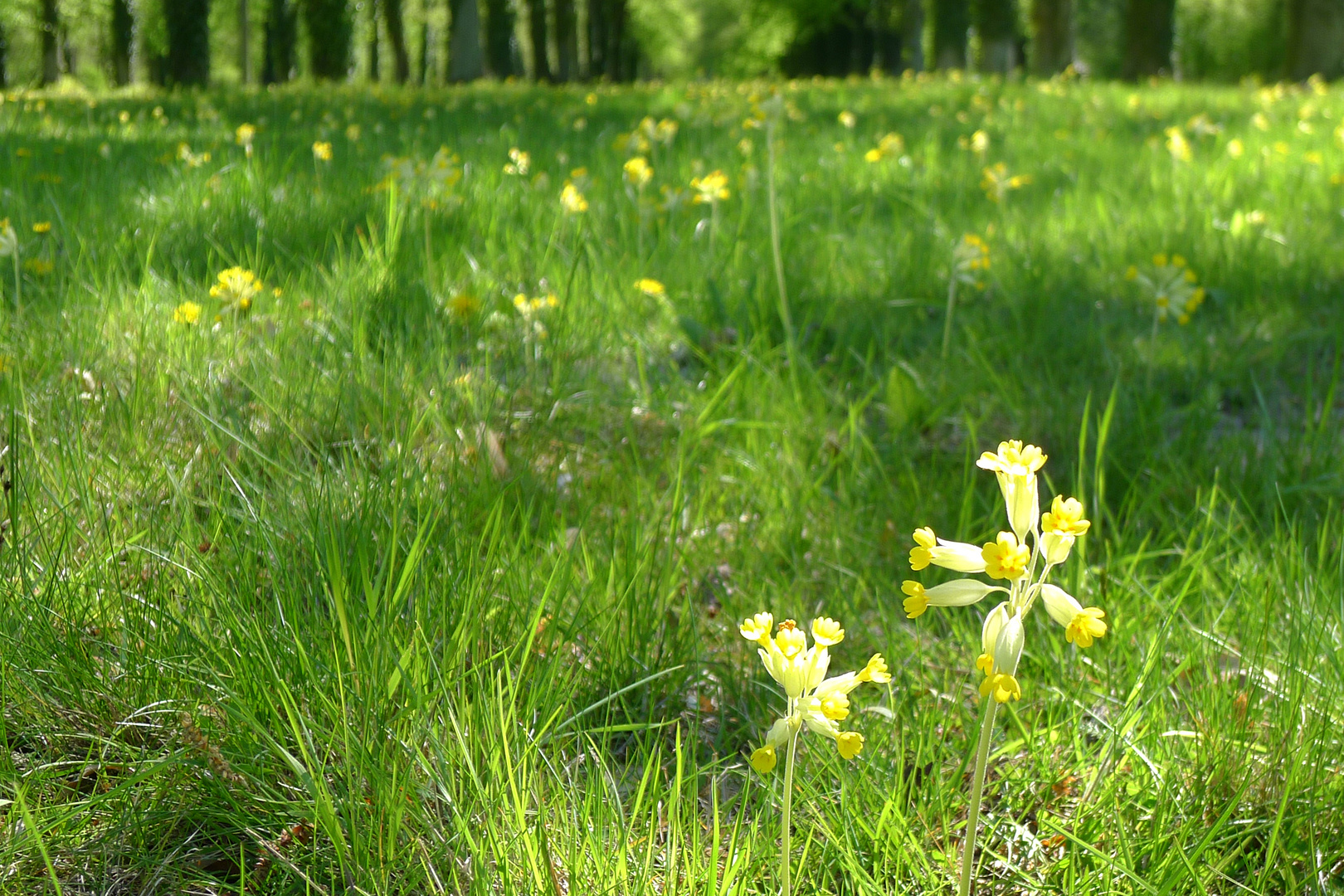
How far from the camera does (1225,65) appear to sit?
49.8m

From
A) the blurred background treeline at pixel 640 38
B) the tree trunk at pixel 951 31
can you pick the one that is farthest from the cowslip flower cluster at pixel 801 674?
the tree trunk at pixel 951 31

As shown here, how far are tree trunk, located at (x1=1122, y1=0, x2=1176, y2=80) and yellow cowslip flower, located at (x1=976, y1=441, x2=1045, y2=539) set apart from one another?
62.8 ft

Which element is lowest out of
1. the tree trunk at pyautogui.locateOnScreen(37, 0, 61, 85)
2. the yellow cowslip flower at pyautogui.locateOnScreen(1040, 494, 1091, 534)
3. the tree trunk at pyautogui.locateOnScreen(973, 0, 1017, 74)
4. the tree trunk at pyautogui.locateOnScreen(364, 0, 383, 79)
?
the yellow cowslip flower at pyautogui.locateOnScreen(1040, 494, 1091, 534)

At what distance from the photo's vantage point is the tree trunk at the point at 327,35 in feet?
87.0

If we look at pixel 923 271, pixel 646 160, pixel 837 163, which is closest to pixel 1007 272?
pixel 923 271

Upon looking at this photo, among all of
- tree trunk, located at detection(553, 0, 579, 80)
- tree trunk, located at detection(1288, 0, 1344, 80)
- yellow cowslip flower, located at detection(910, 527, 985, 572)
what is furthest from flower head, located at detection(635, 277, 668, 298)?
tree trunk, located at detection(553, 0, 579, 80)

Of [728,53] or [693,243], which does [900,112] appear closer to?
[693,243]

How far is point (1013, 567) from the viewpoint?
0.84 meters

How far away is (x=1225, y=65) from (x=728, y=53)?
968 inches

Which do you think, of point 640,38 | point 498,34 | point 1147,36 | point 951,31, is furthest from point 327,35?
point 640,38

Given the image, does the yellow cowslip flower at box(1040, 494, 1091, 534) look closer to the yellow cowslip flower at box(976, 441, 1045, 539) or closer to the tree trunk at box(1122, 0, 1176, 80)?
the yellow cowslip flower at box(976, 441, 1045, 539)

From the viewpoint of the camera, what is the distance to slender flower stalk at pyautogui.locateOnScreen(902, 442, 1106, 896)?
2.74ft

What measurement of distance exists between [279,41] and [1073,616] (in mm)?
34645

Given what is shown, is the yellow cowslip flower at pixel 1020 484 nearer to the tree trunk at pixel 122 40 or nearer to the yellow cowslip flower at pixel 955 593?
the yellow cowslip flower at pixel 955 593
